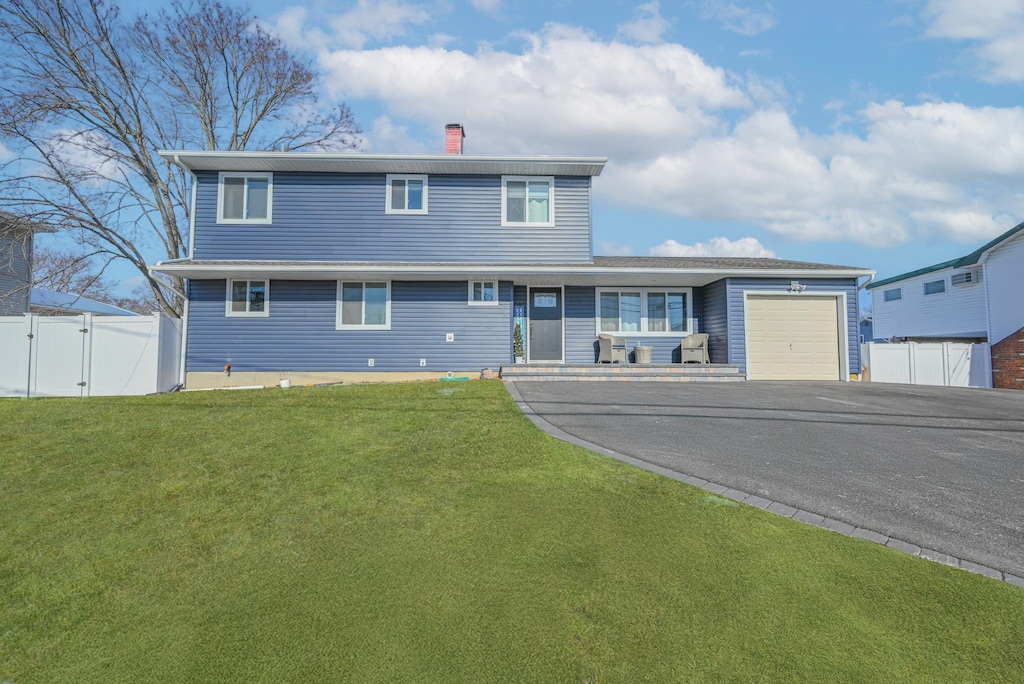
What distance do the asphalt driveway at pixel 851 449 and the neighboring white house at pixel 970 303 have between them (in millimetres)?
6523

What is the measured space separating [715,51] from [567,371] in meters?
7.96

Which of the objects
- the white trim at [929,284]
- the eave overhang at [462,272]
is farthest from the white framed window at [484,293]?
the white trim at [929,284]

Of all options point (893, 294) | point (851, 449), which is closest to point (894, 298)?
point (893, 294)

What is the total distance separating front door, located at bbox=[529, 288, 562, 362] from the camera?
15023 mm

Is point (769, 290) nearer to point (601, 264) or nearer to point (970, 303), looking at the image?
point (601, 264)

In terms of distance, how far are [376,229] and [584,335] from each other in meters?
6.58

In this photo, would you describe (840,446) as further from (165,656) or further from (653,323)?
(653,323)

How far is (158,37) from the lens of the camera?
65.2 ft

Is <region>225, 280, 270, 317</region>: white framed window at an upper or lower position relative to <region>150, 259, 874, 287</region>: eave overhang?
lower

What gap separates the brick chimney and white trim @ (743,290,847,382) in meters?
9.14

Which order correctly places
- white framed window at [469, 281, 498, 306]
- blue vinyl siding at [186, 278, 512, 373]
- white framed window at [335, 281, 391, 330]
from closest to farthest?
blue vinyl siding at [186, 278, 512, 373] < white framed window at [335, 281, 391, 330] < white framed window at [469, 281, 498, 306]

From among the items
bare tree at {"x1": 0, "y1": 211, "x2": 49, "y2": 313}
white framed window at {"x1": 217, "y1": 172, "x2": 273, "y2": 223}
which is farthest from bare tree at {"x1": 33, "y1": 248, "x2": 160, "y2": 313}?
white framed window at {"x1": 217, "y1": 172, "x2": 273, "y2": 223}

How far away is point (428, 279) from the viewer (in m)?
13.9

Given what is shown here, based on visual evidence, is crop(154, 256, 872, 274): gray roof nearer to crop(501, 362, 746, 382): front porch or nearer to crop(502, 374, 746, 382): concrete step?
crop(501, 362, 746, 382): front porch
